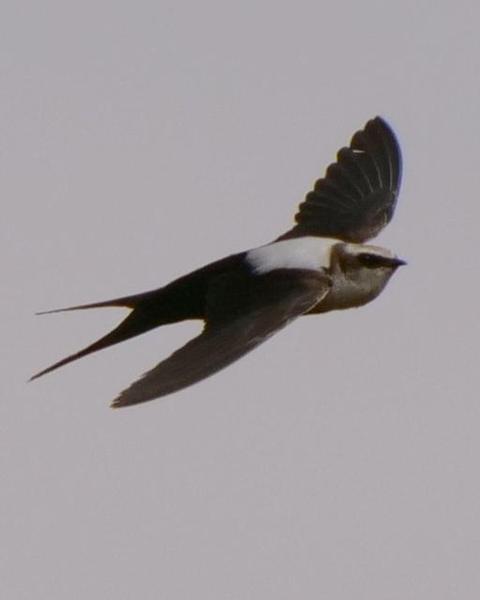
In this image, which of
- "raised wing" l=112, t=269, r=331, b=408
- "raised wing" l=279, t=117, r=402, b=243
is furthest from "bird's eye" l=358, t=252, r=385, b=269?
"raised wing" l=279, t=117, r=402, b=243

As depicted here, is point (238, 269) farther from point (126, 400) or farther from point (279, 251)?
point (126, 400)

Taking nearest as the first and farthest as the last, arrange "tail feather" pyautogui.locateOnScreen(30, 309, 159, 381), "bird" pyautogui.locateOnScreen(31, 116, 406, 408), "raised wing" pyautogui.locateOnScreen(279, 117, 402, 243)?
"bird" pyautogui.locateOnScreen(31, 116, 406, 408), "tail feather" pyautogui.locateOnScreen(30, 309, 159, 381), "raised wing" pyautogui.locateOnScreen(279, 117, 402, 243)

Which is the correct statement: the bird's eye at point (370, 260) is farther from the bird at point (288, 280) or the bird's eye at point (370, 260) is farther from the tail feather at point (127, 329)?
the tail feather at point (127, 329)

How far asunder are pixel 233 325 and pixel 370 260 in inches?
41.8

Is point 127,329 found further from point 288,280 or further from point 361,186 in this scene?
point 361,186

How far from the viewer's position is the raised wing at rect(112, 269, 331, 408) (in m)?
5.12

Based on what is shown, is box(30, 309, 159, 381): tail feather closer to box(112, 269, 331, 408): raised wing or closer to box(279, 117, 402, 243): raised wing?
box(112, 269, 331, 408): raised wing

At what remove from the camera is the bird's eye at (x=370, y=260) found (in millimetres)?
6777

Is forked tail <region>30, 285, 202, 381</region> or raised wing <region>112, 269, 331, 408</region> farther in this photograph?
forked tail <region>30, 285, 202, 381</region>

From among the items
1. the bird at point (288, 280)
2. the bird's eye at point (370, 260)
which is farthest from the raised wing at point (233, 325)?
the bird's eye at point (370, 260)

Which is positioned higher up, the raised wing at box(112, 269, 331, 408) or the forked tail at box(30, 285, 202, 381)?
the forked tail at box(30, 285, 202, 381)

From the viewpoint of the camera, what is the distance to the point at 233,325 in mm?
5914

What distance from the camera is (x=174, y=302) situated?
6.39 m

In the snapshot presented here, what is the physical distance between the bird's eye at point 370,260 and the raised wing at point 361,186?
635mm
